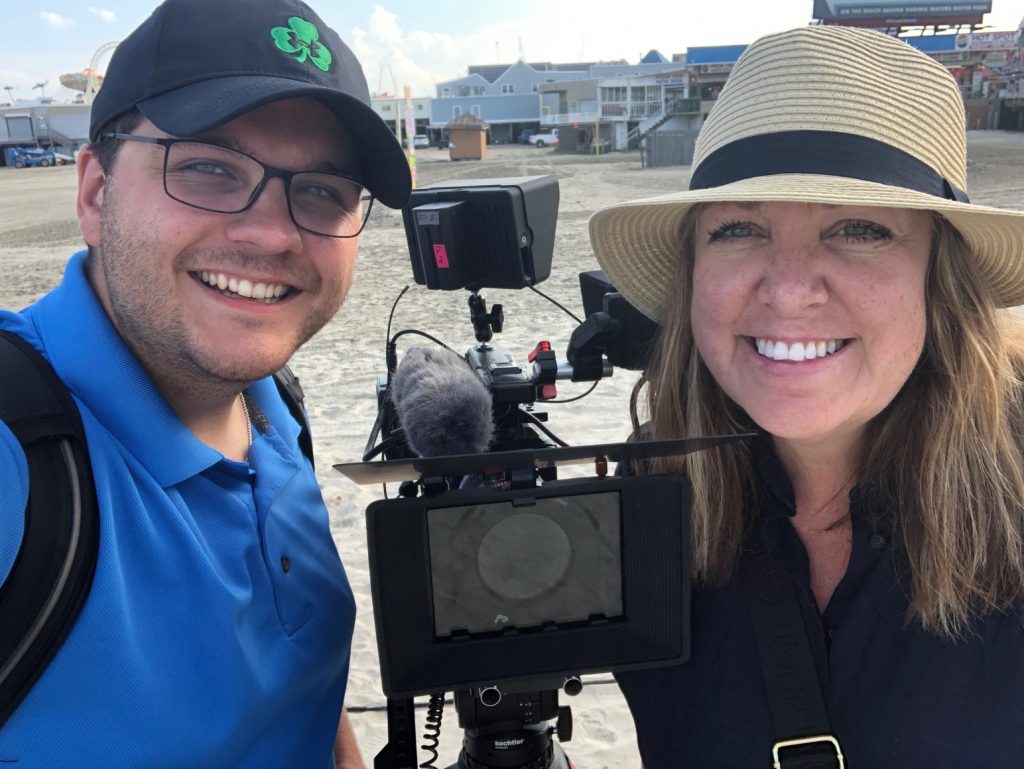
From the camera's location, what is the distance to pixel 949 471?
57.4 inches

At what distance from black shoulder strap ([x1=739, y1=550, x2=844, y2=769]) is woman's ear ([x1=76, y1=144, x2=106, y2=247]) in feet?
4.54

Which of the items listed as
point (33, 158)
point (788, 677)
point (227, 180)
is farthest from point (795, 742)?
point (33, 158)

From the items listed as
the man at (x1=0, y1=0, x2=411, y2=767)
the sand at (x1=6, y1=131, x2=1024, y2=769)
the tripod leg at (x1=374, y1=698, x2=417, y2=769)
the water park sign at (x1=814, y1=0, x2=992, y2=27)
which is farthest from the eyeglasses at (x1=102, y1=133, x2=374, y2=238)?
the water park sign at (x1=814, y1=0, x2=992, y2=27)

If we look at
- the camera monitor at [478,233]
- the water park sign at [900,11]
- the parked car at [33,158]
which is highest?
the water park sign at [900,11]

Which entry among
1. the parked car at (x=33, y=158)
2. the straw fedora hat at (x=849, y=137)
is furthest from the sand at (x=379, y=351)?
the parked car at (x=33, y=158)

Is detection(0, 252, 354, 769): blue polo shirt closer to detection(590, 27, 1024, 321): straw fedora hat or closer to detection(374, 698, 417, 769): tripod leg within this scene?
detection(374, 698, 417, 769): tripod leg

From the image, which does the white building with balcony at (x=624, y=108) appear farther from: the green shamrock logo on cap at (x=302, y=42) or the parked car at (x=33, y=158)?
the green shamrock logo on cap at (x=302, y=42)

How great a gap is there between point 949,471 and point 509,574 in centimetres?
84

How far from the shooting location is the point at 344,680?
65.4 inches

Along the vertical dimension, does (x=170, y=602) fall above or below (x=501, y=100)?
below

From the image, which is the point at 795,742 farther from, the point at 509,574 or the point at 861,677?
the point at 509,574

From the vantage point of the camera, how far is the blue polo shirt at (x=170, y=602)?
1.14 m

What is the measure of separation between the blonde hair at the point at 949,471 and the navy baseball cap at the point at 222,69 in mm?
727

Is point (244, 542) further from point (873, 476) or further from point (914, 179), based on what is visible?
point (914, 179)
